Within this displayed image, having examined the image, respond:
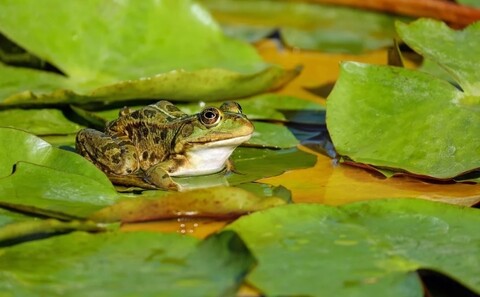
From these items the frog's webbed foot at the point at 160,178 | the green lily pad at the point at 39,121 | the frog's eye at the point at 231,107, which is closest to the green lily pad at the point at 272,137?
the frog's eye at the point at 231,107

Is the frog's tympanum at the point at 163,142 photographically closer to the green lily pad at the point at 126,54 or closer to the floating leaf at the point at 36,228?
the green lily pad at the point at 126,54

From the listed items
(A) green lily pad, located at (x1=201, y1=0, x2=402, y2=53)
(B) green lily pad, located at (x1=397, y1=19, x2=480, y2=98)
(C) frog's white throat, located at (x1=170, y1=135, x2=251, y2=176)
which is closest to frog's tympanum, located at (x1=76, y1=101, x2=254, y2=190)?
(C) frog's white throat, located at (x1=170, y1=135, x2=251, y2=176)

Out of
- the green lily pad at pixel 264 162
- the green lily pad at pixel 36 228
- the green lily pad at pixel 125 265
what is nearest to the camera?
the green lily pad at pixel 125 265

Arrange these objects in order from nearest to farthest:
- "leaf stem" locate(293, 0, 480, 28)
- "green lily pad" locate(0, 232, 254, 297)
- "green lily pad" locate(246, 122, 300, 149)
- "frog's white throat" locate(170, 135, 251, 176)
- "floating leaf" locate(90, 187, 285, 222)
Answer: "green lily pad" locate(0, 232, 254, 297) < "floating leaf" locate(90, 187, 285, 222) < "frog's white throat" locate(170, 135, 251, 176) < "green lily pad" locate(246, 122, 300, 149) < "leaf stem" locate(293, 0, 480, 28)

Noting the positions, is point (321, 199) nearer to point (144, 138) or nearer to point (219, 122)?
point (219, 122)

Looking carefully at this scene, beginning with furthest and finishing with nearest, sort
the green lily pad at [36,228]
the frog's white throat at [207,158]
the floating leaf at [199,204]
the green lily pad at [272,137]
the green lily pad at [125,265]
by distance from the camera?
the green lily pad at [272,137] < the frog's white throat at [207,158] < the floating leaf at [199,204] < the green lily pad at [36,228] < the green lily pad at [125,265]

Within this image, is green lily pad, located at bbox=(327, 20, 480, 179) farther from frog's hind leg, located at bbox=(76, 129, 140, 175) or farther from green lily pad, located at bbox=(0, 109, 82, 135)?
green lily pad, located at bbox=(0, 109, 82, 135)

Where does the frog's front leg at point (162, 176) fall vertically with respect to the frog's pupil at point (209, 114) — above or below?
below
